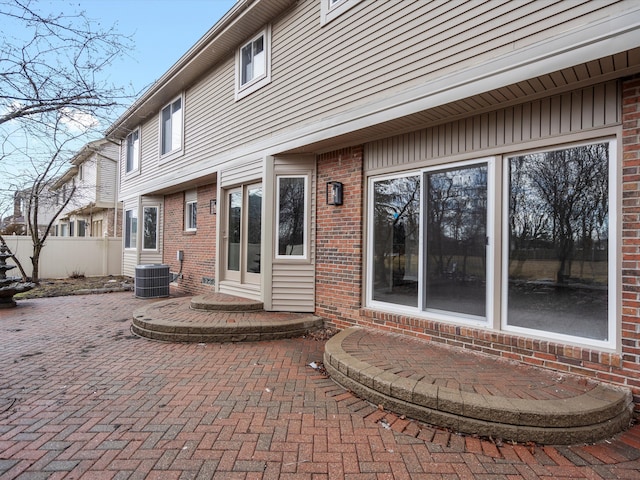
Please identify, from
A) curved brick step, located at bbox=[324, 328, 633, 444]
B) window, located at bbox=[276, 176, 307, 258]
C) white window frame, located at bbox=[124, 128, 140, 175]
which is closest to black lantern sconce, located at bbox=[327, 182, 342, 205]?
window, located at bbox=[276, 176, 307, 258]

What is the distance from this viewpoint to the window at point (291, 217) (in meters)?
6.04

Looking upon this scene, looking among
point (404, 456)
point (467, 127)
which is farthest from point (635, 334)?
point (467, 127)

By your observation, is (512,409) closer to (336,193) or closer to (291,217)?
(336,193)

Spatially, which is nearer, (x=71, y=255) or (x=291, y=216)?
(x=291, y=216)

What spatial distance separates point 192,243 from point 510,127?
8020 millimetres

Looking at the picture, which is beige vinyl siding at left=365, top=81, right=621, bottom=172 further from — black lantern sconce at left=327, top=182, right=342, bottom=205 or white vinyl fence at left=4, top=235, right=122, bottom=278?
white vinyl fence at left=4, top=235, right=122, bottom=278

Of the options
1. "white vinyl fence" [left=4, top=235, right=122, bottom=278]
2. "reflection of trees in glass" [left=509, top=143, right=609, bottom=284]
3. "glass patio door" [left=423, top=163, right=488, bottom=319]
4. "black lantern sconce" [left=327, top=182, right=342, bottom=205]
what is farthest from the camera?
"white vinyl fence" [left=4, top=235, right=122, bottom=278]

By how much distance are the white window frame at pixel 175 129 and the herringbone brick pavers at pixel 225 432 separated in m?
6.55

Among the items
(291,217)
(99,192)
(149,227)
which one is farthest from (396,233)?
(99,192)

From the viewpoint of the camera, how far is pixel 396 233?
4949 mm

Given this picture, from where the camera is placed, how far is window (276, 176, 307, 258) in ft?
19.8

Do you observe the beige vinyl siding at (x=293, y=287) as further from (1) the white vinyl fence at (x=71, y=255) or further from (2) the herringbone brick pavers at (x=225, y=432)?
(1) the white vinyl fence at (x=71, y=255)

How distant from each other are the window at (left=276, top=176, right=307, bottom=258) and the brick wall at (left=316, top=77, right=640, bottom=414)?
0.33 metres

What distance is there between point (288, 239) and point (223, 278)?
230 cm
